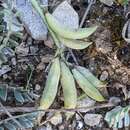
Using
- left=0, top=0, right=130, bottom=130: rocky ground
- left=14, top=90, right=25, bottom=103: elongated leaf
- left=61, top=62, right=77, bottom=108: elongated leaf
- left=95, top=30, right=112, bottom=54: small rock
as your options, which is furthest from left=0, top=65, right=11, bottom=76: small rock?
left=95, top=30, right=112, bottom=54: small rock

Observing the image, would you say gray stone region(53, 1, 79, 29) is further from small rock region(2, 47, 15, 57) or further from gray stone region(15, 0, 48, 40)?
small rock region(2, 47, 15, 57)

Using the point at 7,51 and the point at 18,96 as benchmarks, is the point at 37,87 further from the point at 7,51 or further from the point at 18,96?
the point at 7,51

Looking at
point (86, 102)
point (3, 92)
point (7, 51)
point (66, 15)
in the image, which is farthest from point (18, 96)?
point (66, 15)

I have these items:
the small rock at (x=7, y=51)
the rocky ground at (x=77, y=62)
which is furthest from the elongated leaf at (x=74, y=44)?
the small rock at (x=7, y=51)

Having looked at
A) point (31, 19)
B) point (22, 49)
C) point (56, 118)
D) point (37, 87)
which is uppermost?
point (31, 19)

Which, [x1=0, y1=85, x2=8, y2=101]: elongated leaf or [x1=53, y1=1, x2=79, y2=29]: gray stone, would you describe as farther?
[x1=53, y1=1, x2=79, y2=29]: gray stone

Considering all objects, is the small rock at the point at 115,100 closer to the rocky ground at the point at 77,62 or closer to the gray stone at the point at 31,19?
the rocky ground at the point at 77,62

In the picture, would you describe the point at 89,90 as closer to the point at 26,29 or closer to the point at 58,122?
the point at 58,122
